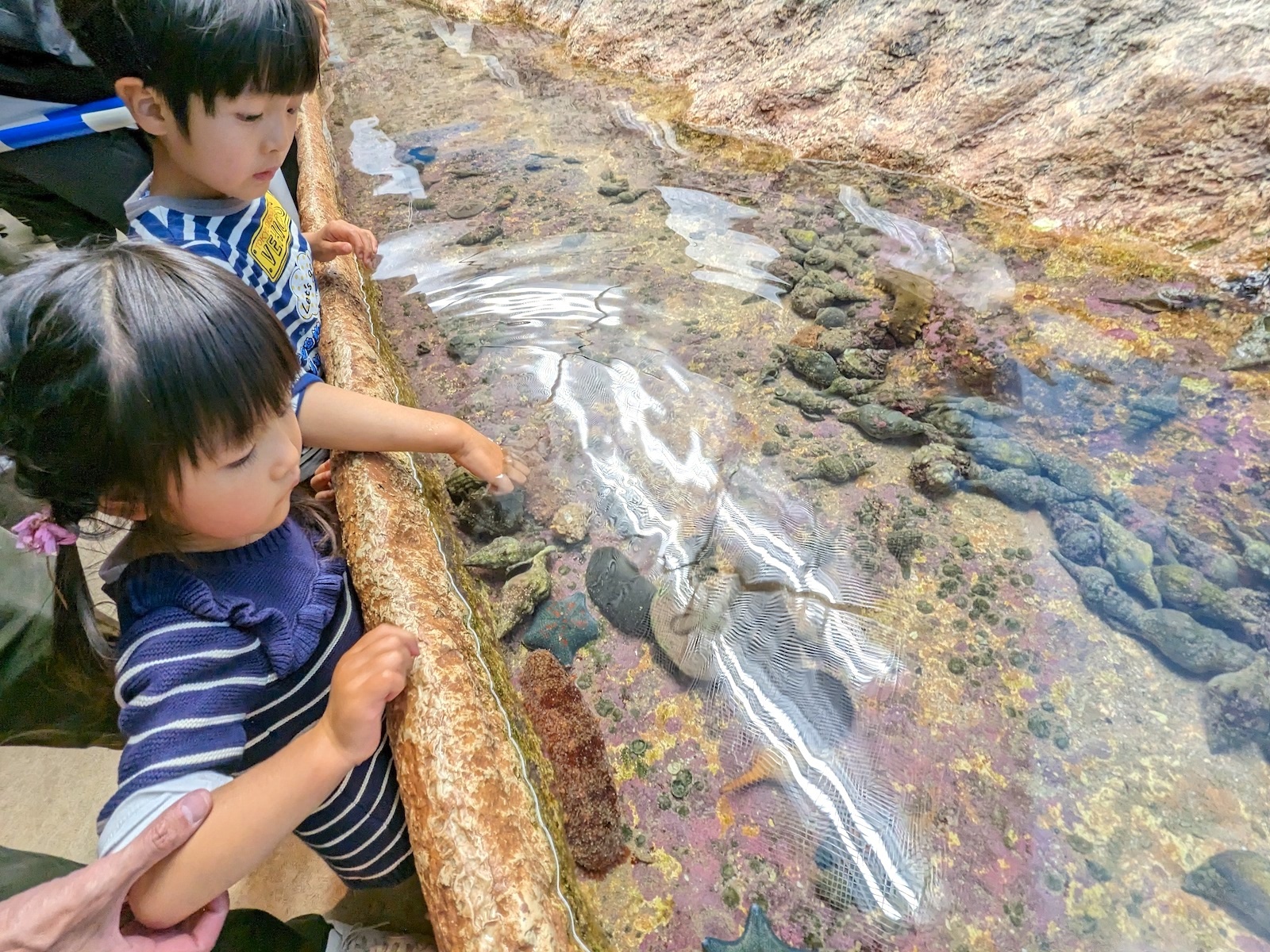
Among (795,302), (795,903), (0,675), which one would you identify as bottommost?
(0,675)

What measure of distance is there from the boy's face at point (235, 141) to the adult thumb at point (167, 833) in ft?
4.64

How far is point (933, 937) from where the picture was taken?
57.4 inches

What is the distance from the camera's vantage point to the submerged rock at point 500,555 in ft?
7.07

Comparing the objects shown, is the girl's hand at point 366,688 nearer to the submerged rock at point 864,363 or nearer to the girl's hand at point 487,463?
the girl's hand at point 487,463

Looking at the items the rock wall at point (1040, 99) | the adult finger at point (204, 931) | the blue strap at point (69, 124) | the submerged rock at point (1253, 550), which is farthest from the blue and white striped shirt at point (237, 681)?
the rock wall at point (1040, 99)

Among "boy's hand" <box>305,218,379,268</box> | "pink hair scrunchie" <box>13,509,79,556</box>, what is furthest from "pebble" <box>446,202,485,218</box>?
"pink hair scrunchie" <box>13,509,79,556</box>

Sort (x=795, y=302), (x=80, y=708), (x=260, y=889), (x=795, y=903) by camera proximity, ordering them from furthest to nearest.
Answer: (x=795, y=302)
(x=260, y=889)
(x=80, y=708)
(x=795, y=903)

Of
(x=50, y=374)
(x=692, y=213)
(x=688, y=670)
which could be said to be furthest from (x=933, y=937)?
(x=692, y=213)

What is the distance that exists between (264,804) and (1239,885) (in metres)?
1.87

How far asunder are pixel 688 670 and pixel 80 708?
146 centimetres

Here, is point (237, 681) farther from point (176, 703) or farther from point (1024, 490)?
point (1024, 490)

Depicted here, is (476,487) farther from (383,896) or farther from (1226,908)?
(1226,908)

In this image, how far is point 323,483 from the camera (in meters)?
2.14

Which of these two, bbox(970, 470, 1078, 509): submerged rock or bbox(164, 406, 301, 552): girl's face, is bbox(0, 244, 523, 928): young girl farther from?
bbox(970, 470, 1078, 509): submerged rock
